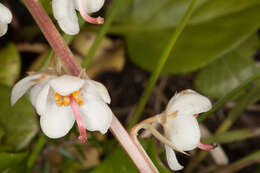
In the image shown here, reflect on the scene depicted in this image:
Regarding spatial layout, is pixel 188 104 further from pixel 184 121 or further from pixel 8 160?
pixel 8 160

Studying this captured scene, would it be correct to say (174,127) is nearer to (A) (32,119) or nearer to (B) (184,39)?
(A) (32,119)

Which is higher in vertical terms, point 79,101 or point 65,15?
point 65,15

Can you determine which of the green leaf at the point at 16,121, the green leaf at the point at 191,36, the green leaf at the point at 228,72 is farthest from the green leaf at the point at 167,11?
the green leaf at the point at 16,121

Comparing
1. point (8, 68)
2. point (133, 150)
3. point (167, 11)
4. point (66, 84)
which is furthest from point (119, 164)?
point (167, 11)

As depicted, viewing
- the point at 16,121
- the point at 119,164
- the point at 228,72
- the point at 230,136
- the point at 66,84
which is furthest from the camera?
the point at 228,72

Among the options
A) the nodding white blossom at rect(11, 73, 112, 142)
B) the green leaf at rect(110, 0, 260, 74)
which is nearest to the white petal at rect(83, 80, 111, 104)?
the nodding white blossom at rect(11, 73, 112, 142)

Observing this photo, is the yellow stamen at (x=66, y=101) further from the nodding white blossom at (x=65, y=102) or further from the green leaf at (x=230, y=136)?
the green leaf at (x=230, y=136)
